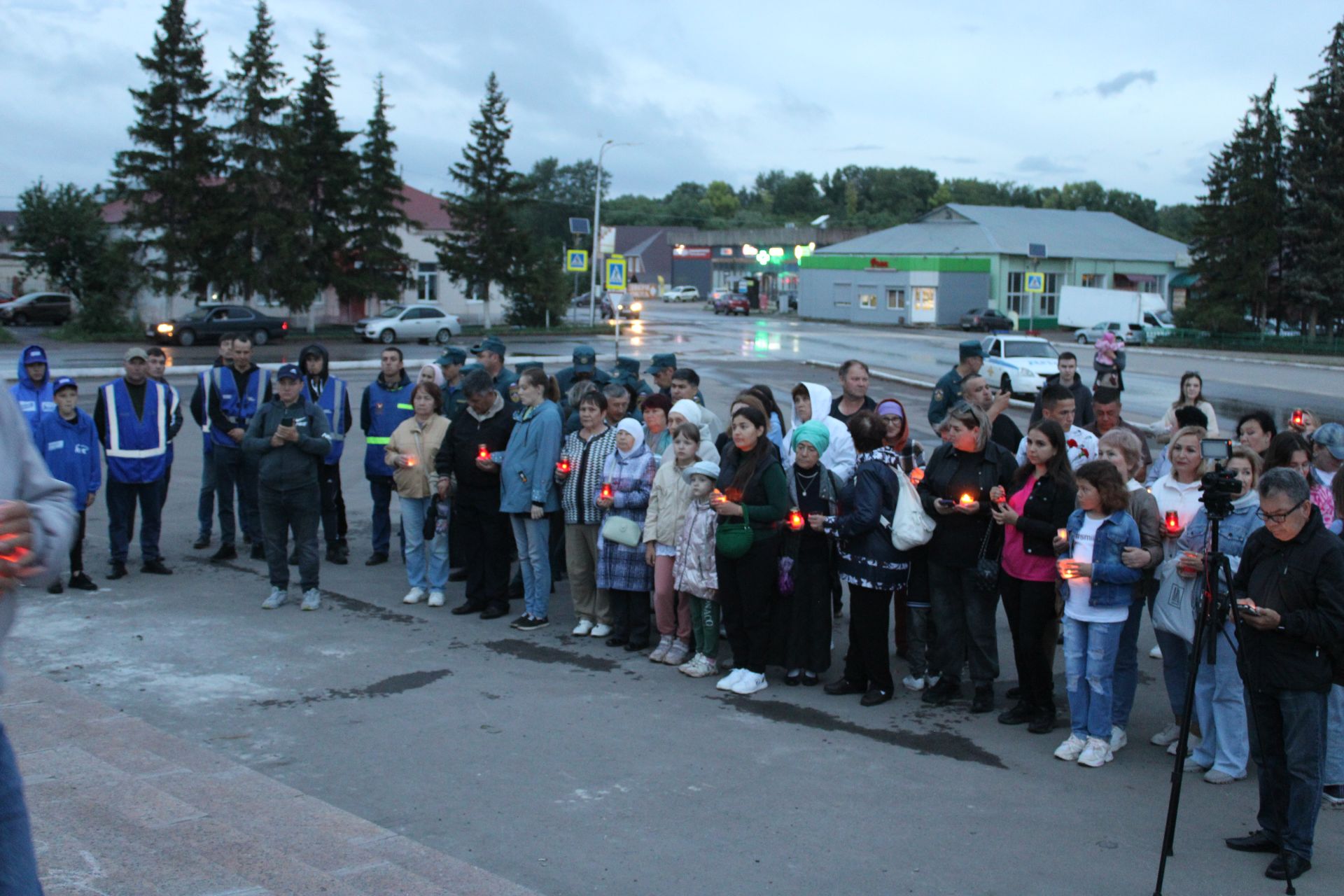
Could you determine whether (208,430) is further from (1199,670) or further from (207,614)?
(1199,670)

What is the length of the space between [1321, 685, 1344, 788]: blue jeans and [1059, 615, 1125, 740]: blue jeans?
104cm

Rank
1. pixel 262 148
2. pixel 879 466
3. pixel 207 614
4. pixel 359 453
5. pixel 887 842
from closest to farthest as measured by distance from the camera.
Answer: pixel 887 842, pixel 879 466, pixel 207 614, pixel 359 453, pixel 262 148

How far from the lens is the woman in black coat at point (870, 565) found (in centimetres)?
713

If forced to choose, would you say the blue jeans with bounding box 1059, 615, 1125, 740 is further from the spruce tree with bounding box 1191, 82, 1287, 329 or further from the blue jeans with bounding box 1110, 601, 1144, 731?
the spruce tree with bounding box 1191, 82, 1287, 329

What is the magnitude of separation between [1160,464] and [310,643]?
21.9ft

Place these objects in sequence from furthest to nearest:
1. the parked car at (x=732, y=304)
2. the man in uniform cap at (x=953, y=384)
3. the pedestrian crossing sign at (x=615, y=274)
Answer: the parked car at (x=732, y=304), the pedestrian crossing sign at (x=615, y=274), the man in uniform cap at (x=953, y=384)

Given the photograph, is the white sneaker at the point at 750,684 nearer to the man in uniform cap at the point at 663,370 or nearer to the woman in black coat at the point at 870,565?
the woman in black coat at the point at 870,565

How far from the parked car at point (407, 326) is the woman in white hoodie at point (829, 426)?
3890 centimetres

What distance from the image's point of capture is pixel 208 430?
10883 mm

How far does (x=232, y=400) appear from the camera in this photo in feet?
35.3

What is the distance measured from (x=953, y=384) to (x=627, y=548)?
4.60 meters

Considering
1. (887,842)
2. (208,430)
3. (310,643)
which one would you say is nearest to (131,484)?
(208,430)

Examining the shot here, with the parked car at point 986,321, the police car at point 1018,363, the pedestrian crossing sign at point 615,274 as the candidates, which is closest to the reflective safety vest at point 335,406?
the pedestrian crossing sign at point 615,274

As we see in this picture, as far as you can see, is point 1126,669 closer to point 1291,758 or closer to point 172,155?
point 1291,758
